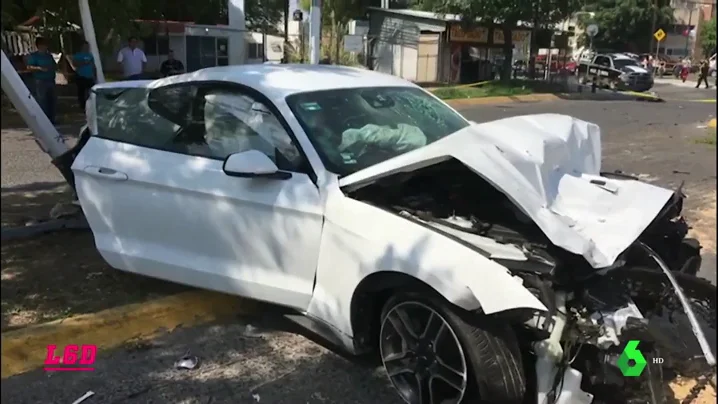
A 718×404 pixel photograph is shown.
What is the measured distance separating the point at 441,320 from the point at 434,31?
29.4m

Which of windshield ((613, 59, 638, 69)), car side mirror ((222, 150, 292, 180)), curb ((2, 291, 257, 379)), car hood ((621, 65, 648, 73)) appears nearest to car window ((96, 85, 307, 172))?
car side mirror ((222, 150, 292, 180))

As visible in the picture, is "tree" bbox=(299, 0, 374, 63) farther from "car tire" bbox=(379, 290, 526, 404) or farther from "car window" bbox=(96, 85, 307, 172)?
"car tire" bbox=(379, 290, 526, 404)

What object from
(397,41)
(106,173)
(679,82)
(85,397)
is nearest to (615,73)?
(397,41)

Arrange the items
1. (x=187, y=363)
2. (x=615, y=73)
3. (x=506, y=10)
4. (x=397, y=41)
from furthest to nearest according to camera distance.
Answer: (x=397, y=41) < (x=615, y=73) < (x=506, y=10) < (x=187, y=363)

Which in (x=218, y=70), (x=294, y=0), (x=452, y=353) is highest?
(x=294, y=0)

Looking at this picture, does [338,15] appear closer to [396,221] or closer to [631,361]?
[396,221]

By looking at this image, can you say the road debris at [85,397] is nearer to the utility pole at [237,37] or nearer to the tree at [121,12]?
the tree at [121,12]

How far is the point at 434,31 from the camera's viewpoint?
31.2 meters

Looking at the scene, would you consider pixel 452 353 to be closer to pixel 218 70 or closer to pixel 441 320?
pixel 441 320

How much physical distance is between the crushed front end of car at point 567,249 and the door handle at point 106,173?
156cm

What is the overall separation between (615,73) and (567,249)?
31.1 metres

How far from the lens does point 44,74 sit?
11.4m

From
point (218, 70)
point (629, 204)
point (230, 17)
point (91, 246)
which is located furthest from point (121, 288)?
point (230, 17)

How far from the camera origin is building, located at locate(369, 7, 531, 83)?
3069cm
